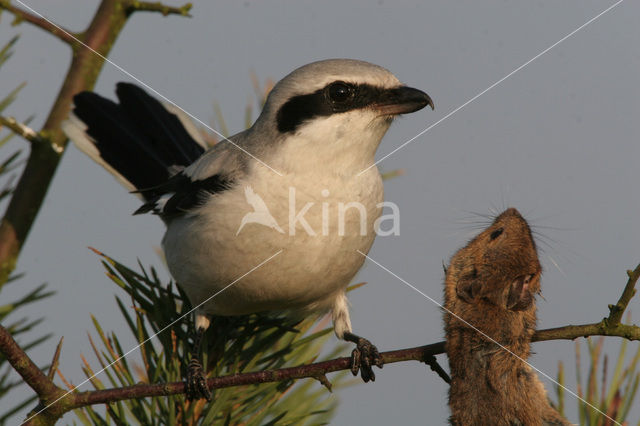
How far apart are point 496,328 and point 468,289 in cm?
9

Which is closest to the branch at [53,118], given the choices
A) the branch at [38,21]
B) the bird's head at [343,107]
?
the branch at [38,21]

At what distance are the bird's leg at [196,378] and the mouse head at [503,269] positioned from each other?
656 millimetres

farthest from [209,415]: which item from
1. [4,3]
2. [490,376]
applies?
[4,3]

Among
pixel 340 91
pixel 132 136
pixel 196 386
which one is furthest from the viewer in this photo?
pixel 132 136

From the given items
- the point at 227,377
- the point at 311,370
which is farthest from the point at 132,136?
the point at 311,370

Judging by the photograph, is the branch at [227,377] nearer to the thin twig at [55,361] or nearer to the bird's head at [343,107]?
the thin twig at [55,361]

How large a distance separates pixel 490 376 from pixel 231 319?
4.49ft

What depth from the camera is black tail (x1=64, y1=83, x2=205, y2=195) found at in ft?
11.8

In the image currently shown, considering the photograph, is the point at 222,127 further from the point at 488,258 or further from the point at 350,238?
the point at 488,258

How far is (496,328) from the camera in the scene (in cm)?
127

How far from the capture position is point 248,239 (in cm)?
223

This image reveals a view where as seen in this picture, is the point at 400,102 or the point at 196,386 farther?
the point at 400,102

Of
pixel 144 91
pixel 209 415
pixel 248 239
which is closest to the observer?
pixel 209 415

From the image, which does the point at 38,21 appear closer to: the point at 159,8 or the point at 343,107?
the point at 159,8
